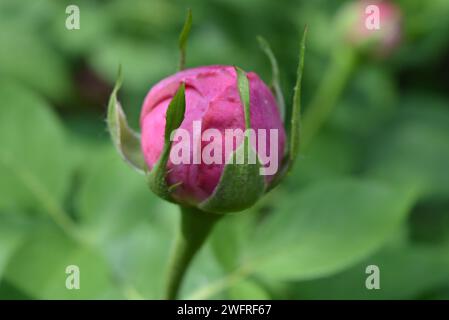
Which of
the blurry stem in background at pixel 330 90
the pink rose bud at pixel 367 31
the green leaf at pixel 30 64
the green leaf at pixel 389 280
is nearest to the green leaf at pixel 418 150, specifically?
the blurry stem in background at pixel 330 90

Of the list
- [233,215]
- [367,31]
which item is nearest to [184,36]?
[233,215]

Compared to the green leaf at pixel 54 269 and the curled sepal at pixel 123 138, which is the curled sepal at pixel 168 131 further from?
the green leaf at pixel 54 269

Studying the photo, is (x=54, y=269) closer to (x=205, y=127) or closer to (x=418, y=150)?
(x=205, y=127)

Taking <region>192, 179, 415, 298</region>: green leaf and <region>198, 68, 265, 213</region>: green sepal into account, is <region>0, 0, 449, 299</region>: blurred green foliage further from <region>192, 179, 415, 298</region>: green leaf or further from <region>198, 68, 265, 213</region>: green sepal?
<region>198, 68, 265, 213</region>: green sepal

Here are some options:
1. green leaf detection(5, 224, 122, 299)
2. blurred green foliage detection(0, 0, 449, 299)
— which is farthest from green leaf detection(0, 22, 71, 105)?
green leaf detection(5, 224, 122, 299)

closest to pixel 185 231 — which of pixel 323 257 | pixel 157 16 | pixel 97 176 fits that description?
pixel 323 257

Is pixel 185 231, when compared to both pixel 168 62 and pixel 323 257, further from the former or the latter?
pixel 168 62
